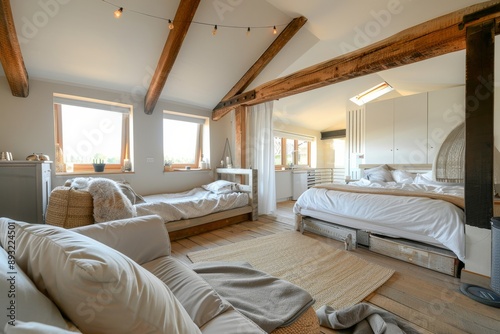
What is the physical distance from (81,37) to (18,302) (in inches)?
128

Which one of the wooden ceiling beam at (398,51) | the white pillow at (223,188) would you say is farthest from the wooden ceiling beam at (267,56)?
the white pillow at (223,188)

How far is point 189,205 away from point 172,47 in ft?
7.03

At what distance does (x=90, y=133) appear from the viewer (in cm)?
352

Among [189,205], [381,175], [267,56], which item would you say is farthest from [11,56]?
[381,175]

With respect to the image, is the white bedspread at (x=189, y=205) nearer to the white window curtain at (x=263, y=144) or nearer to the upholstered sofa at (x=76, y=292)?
the white window curtain at (x=263, y=144)

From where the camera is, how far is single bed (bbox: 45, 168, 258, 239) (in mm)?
1828

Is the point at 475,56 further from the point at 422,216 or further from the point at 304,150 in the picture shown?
the point at 304,150

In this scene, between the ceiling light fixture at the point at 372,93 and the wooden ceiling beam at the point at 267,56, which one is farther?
the ceiling light fixture at the point at 372,93

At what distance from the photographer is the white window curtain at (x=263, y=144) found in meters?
4.35

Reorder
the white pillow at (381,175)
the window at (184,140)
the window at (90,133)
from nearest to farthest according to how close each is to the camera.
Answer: the window at (90,133) → the white pillow at (381,175) → the window at (184,140)

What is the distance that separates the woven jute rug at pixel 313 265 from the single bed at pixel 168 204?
673 mm

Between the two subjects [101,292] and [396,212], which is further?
[396,212]

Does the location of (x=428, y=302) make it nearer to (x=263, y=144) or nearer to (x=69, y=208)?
(x=69, y=208)

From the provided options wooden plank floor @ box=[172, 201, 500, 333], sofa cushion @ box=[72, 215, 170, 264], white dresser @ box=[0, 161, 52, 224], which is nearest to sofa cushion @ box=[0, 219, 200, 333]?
sofa cushion @ box=[72, 215, 170, 264]
